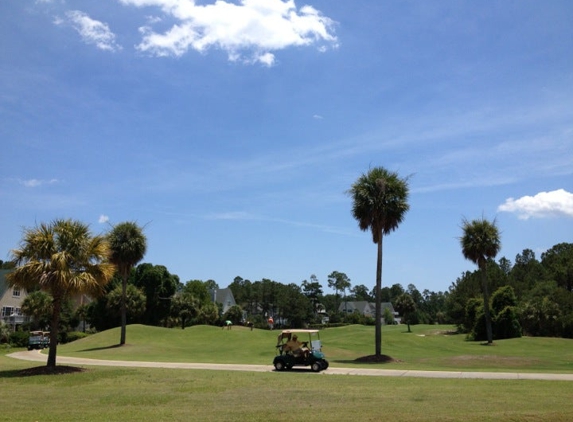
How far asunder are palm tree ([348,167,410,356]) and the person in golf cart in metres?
9.40

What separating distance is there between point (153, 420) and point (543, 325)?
5467 cm

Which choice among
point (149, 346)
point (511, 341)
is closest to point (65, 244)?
point (149, 346)

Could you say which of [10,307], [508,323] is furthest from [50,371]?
[10,307]

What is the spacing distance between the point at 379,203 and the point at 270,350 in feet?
50.0

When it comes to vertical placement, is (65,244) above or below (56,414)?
above

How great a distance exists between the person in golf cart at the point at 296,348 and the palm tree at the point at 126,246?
24.8 meters

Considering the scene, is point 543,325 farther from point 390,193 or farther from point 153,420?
point 153,420

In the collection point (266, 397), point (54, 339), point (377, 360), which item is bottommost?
point (377, 360)

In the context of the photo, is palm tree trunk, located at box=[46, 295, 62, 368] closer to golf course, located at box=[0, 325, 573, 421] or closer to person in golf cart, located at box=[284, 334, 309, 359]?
golf course, located at box=[0, 325, 573, 421]

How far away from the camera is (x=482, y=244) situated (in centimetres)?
4844

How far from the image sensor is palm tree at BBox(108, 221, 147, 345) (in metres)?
46.3

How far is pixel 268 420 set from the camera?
37.9 feet

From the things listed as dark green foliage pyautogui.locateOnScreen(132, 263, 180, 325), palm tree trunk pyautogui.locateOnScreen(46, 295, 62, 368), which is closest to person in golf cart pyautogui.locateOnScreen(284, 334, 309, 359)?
palm tree trunk pyautogui.locateOnScreen(46, 295, 62, 368)

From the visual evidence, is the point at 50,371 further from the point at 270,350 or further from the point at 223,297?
the point at 223,297
